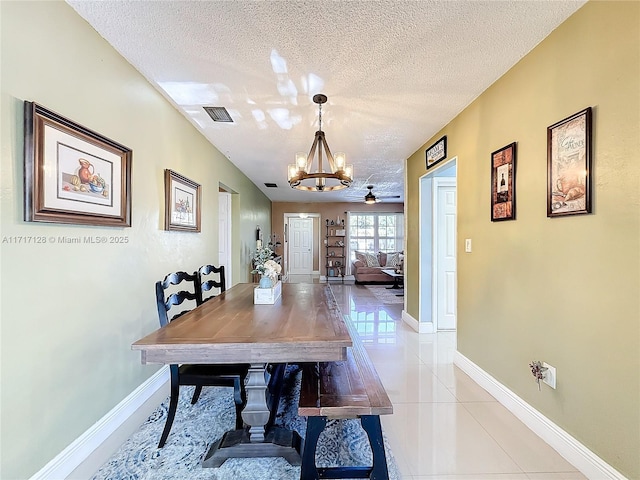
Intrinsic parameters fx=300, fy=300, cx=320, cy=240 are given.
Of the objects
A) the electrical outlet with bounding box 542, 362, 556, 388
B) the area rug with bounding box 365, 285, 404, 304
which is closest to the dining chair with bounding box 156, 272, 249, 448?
the electrical outlet with bounding box 542, 362, 556, 388

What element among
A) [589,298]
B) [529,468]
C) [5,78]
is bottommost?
[529,468]

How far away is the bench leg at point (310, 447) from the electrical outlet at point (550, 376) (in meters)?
1.38

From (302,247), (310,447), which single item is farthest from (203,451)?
(302,247)

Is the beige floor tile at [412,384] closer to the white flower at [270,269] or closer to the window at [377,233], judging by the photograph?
the white flower at [270,269]

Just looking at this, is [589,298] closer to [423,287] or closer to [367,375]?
[367,375]

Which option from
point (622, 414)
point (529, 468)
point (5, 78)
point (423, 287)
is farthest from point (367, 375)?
point (423, 287)

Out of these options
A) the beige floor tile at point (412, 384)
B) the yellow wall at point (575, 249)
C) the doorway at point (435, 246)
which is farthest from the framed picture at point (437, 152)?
the beige floor tile at point (412, 384)

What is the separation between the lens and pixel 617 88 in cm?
139

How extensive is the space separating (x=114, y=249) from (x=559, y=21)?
2.92 m

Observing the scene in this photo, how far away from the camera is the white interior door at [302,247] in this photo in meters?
9.80

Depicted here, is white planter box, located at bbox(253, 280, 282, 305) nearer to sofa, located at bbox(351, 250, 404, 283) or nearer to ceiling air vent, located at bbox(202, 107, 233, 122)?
ceiling air vent, located at bbox(202, 107, 233, 122)

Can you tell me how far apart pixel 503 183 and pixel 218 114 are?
98.1 inches

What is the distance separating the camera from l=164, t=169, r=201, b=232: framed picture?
8.34 ft

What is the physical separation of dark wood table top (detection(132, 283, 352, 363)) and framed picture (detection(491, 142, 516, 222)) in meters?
1.49
